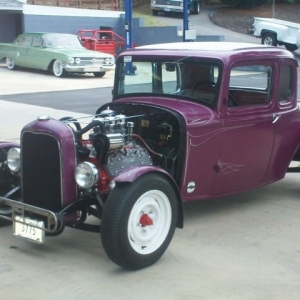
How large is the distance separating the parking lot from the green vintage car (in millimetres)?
14651

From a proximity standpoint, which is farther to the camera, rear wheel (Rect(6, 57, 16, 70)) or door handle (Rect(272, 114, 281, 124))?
rear wheel (Rect(6, 57, 16, 70))

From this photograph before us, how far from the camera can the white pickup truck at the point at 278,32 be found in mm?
27281

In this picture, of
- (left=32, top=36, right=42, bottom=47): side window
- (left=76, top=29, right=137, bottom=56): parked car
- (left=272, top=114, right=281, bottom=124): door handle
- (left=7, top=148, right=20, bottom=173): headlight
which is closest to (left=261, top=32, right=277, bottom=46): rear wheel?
(left=76, top=29, right=137, bottom=56): parked car

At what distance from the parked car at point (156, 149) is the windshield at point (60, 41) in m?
15.3

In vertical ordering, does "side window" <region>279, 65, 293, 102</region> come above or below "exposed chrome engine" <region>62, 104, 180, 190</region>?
above

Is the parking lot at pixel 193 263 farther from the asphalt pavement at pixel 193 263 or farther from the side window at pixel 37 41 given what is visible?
the side window at pixel 37 41

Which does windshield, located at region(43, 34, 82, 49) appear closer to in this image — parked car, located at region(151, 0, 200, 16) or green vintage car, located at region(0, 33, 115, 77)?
green vintage car, located at region(0, 33, 115, 77)

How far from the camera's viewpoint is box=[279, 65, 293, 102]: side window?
6961 millimetres

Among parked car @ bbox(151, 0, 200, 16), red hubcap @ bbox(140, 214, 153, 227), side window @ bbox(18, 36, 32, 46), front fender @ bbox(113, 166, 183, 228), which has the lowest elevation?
side window @ bbox(18, 36, 32, 46)

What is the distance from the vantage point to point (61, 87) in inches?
755

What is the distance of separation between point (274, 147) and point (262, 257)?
62.1 inches

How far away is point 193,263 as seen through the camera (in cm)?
539

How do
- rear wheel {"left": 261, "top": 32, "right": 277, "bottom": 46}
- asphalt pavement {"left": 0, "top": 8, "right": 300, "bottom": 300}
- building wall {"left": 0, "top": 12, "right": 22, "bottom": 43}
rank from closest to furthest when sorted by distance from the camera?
asphalt pavement {"left": 0, "top": 8, "right": 300, "bottom": 300}, rear wheel {"left": 261, "top": 32, "right": 277, "bottom": 46}, building wall {"left": 0, "top": 12, "right": 22, "bottom": 43}

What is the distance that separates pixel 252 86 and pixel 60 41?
52.0 feet
